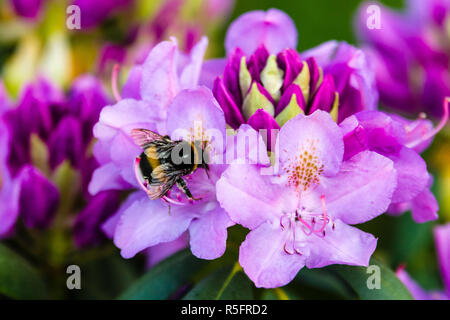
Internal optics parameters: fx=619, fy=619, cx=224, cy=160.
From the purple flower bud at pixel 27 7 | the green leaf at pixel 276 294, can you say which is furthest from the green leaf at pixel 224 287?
Answer: the purple flower bud at pixel 27 7

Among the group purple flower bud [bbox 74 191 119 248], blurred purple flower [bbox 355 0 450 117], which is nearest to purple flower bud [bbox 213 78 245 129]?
purple flower bud [bbox 74 191 119 248]

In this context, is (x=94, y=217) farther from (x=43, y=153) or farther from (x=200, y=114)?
(x=200, y=114)

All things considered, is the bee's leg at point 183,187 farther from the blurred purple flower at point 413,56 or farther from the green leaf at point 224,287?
the blurred purple flower at point 413,56

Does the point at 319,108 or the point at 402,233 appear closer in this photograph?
the point at 319,108

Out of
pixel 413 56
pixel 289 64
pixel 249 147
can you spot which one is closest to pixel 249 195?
pixel 249 147

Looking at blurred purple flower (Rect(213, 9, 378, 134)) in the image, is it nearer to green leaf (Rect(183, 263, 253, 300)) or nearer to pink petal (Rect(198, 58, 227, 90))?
pink petal (Rect(198, 58, 227, 90))
